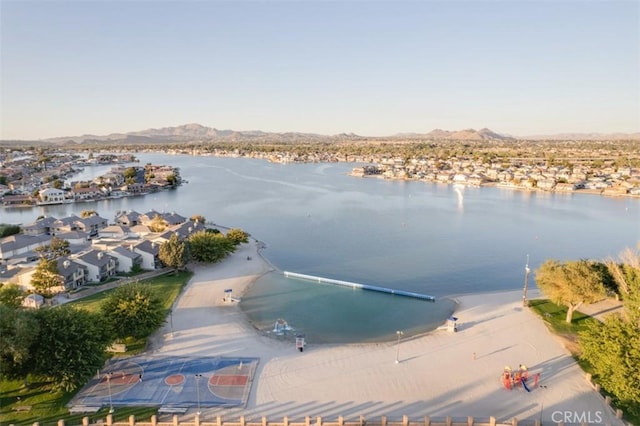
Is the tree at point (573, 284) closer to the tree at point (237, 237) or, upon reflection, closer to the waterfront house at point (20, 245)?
the tree at point (237, 237)

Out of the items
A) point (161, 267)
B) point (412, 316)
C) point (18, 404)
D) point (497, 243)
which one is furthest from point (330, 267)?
point (18, 404)

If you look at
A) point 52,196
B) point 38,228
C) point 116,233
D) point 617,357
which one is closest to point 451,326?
point 617,357

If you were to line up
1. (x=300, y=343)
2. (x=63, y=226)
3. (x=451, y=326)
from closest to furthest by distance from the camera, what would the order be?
(x=300, y=343), (x=451, y=326), (x=63, y=226)

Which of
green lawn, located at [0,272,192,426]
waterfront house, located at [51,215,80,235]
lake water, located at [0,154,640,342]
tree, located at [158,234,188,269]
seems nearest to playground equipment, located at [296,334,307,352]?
lake water, located at [0,154,640,342]

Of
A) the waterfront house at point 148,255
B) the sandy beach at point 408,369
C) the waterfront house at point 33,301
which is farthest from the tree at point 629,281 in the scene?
the waterfront house at point 33,301

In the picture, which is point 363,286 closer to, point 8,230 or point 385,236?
point 385,236

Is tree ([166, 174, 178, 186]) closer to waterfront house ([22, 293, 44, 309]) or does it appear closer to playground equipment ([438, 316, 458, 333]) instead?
waterfront house ([22, 293, 44, 309])
